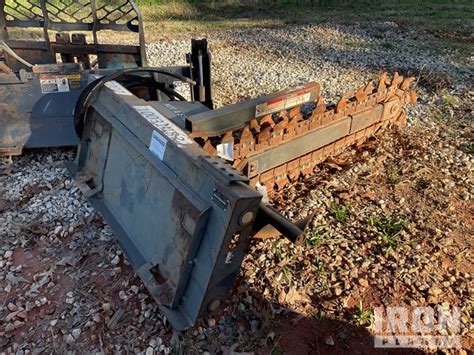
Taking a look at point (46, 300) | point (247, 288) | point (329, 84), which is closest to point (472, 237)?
point (247, 288)

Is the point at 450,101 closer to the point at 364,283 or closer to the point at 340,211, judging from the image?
the point at 340,211

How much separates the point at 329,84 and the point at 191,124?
472 cm

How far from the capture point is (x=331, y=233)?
3793mm

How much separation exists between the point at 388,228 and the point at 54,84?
12.6 feet

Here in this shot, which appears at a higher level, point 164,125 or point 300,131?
point 164,125

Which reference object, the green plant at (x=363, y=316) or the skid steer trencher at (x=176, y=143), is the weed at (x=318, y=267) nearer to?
the green plant at (x=363, y=316)

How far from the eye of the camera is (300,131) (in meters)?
4.10

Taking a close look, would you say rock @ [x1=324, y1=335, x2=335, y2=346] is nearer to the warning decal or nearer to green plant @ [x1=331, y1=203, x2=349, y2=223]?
green plant @ [x1=331, y1=203, x2=349, y2=223]

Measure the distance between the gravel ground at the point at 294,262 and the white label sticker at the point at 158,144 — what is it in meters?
1.04

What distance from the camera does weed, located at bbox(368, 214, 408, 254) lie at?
3.67m

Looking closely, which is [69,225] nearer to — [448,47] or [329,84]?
[329,84]

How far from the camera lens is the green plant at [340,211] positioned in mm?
3977

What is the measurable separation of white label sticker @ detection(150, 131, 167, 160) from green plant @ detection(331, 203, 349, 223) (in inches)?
71.9

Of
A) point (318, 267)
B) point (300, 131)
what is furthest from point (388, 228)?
point (300, 131)
